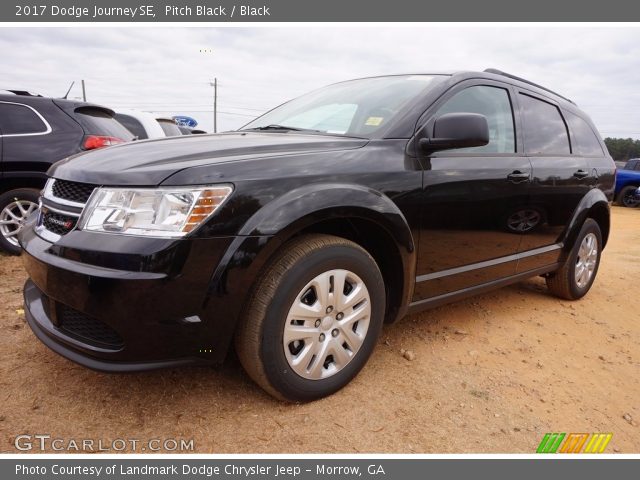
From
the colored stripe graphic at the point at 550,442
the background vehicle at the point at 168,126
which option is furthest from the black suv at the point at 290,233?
the background vehicle at the point at 168,126

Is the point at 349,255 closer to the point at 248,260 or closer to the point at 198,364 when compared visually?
the point at 248,260

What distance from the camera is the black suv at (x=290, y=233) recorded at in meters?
1.73

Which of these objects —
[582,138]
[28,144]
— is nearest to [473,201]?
[582,138]

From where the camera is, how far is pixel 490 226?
2.84 metres

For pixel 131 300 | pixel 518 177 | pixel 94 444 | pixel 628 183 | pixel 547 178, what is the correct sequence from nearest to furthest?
pixel 131 300, pixel 94 444, pixel 518 177, pixel 547 178, pixel 628 183

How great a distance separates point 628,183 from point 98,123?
17.2 meters

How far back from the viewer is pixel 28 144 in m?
4.27

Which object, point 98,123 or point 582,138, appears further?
point 98,123

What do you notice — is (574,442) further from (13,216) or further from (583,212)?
(13,216)

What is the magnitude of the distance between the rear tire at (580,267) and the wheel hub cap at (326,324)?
248 cm

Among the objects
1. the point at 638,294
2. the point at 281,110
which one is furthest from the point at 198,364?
the point at 638,294

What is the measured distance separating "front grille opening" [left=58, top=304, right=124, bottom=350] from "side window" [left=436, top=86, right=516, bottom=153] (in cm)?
209

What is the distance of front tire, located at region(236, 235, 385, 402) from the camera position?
6.32 feet

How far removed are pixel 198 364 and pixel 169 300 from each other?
33cm
